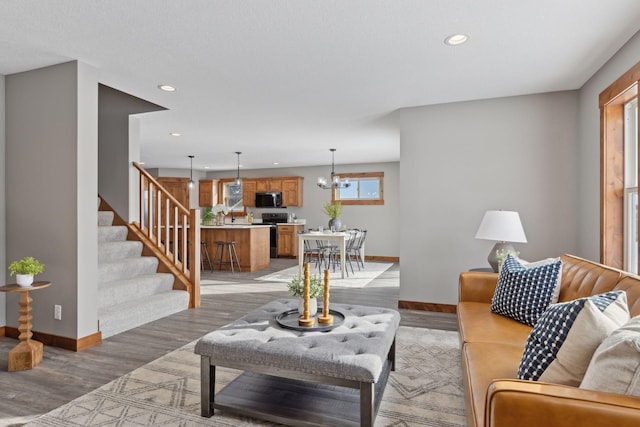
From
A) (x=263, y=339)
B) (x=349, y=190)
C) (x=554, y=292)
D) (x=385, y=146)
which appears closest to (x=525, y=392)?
(x=263, y=339)

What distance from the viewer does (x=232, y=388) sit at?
2262mm

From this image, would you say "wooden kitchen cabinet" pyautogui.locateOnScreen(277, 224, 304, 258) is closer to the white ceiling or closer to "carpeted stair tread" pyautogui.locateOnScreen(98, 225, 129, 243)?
"carpeted stair tread" pyautogui.locateOnScreen(98, 225, 129, 243)

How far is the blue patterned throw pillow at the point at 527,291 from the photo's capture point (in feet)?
7.52

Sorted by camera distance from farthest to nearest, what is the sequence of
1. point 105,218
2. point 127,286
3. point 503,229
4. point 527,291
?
point 105,218
point 127,286
point 503,229
point 527,291

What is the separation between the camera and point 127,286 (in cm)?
399

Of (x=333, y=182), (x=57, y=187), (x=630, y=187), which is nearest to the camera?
(x=630, y=187)

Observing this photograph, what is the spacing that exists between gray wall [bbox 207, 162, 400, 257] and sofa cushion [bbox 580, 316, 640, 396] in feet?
26.1

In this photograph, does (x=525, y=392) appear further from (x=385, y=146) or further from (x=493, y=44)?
(x=385, y=146)

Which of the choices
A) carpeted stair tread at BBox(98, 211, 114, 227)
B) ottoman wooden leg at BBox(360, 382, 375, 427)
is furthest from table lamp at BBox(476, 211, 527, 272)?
carpeted stair tread at BBox(98, 211, 114, 227)

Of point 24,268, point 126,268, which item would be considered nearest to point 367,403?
point 24,268

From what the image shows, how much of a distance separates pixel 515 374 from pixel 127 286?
12.6 feet

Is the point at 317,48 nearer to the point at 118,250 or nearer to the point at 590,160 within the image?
the point at 590,160

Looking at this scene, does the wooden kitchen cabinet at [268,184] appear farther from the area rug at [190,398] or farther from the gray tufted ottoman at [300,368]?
the gray tufted ottoman at [300,368]

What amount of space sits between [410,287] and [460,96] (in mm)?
2300
